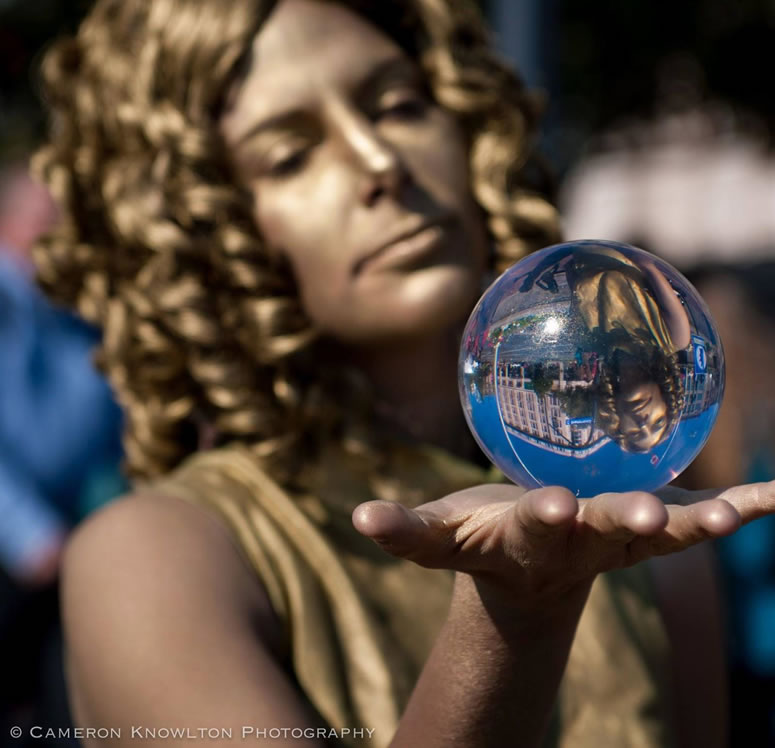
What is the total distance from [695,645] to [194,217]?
1.37m

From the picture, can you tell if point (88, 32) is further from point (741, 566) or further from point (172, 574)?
point (741, 566)

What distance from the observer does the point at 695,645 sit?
2273mm

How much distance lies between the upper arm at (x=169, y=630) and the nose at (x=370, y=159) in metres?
0.69

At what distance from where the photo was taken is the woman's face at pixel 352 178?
2.06m

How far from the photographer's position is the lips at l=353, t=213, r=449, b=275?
2.04 m

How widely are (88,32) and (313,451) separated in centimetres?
113

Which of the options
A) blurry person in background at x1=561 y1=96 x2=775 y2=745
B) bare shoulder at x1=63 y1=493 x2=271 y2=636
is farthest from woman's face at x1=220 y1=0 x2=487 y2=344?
blurry person in background at x1=561 y1=96 x2=775 y2=745

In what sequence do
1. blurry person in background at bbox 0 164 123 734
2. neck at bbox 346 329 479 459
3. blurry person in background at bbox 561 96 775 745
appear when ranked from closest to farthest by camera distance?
neck at bbox 346 329 479 459 → blurry person in background at bbox 0 164 123 734 → blurry person in background at bbox 561 96 775 745

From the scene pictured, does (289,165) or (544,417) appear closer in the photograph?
(544,417)

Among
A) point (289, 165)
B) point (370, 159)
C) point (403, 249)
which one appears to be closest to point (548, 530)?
point (403, 249)

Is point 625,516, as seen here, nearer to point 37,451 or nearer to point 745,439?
point 37,451

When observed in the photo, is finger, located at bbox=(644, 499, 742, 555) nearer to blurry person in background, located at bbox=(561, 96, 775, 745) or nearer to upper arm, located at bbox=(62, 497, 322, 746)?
upper arm, located at bbox=(62, 497, 322, 746)

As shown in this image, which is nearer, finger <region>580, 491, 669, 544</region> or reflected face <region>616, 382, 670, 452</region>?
finger <region>580, 491, 669, 544</region>

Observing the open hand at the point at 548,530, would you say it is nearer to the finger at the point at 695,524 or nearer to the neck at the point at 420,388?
the finger at the point at 695,524
